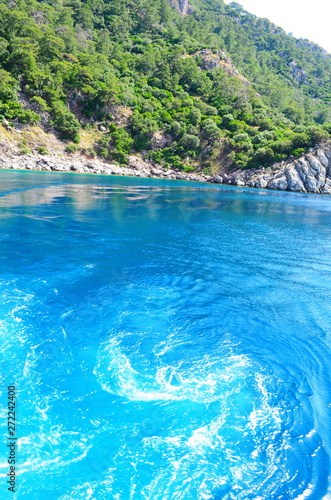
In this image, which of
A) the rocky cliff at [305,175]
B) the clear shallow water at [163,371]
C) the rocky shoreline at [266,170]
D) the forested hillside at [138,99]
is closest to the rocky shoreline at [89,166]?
the rocky shoreline at [266,170]

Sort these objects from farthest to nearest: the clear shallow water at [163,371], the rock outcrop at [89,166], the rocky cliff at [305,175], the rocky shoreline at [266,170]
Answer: the rocky cliff at [305,175]
the rocky shoreline at [266,170]
the rock outcrop at [89,166]
the clear shallow water at [163,371]

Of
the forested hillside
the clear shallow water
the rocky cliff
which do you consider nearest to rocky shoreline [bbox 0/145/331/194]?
the rocky cliff

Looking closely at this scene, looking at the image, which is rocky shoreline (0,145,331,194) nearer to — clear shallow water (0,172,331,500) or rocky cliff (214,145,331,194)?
rocky cliff (214,145,331,194)

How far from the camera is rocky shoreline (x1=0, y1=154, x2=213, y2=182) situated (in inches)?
2586

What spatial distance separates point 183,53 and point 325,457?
173 metres

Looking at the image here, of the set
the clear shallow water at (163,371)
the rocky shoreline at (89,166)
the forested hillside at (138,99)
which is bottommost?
the clear shallow water at (163,371)

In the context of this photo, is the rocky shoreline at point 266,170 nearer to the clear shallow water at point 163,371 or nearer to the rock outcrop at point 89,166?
the rock outcrop at point 89,166

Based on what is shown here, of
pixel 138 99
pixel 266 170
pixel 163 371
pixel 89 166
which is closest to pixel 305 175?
pixel 266 170

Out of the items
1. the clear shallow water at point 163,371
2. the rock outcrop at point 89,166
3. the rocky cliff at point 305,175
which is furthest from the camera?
the rocky cliff at point 305,175

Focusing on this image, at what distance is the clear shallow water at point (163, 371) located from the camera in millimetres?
5535

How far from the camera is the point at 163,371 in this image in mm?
8164

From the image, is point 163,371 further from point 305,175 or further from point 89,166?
point 305,175

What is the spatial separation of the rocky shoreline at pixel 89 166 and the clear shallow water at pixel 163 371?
55.0m

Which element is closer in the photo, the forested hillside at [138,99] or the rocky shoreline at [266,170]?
the rocky shoreline at [266,170]
